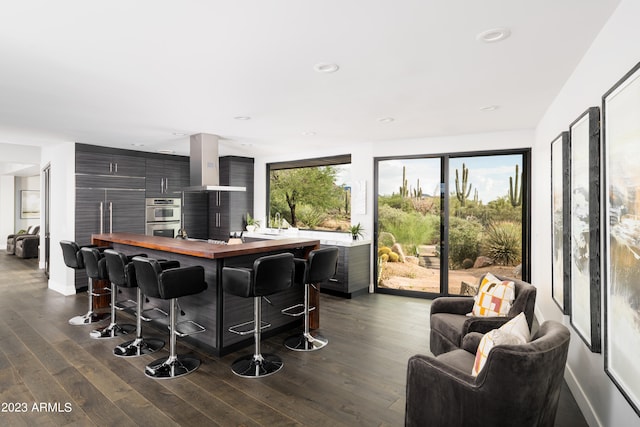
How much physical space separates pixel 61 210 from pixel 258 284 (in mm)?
Answer: 4857

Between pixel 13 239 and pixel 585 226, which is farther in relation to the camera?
pixel 13 239

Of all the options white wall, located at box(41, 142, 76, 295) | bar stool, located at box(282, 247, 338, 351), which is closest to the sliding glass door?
bar stool, located at box(282, 247, 338, 351)

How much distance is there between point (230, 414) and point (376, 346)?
1704mm

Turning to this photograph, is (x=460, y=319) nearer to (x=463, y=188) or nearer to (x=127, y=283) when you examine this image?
(x=463, y=188)

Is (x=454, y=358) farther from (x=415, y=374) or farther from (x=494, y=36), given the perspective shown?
(x=494, y=36)

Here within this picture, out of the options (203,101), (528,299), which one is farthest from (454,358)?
(203,101)

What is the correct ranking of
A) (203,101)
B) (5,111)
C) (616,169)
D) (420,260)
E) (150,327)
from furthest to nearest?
(420,260) < (150,327) < (5,111) < (203,101) < (616,169)

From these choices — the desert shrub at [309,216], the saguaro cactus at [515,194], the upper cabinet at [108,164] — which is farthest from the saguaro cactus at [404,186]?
the upper cabinet at [108,164]

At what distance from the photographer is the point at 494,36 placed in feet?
7.23

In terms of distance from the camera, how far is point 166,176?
713cm

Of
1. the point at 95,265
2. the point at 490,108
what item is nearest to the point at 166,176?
→ the point at 95,265

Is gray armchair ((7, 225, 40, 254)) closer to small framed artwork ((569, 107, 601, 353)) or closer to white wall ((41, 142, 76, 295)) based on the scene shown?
white wall ((41, 142, 76, 295))

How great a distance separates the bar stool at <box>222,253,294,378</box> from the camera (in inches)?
120

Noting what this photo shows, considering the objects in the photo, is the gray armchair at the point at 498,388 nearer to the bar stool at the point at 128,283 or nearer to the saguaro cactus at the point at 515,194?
the bar stool at the point at 128,283
